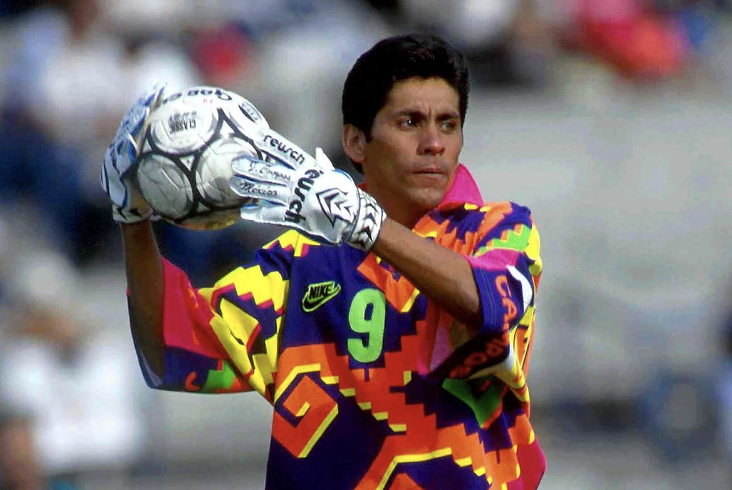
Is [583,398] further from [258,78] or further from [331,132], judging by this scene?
[258,78]

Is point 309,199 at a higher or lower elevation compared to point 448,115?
lower

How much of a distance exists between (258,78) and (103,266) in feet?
5.28

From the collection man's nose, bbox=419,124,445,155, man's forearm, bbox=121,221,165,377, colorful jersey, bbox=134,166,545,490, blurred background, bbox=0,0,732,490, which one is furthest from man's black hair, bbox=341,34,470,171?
blurred background, bbox=0,0,732,490

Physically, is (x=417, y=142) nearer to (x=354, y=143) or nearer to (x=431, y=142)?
(x=431, y=142)

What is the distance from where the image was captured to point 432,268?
3.42 meters

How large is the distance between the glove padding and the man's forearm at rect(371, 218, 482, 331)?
0.04 metres

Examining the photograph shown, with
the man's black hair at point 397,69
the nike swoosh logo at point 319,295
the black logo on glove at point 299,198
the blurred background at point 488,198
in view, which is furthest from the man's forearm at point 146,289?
the blurred background at point 488,198

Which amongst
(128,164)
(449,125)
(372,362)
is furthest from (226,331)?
(449,125)

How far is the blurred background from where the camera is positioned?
324 inches

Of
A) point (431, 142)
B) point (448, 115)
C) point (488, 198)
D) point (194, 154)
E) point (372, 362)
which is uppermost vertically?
point (488, 198)

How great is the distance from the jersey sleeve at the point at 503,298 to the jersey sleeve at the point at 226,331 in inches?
20.7

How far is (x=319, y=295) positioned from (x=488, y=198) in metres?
6.06

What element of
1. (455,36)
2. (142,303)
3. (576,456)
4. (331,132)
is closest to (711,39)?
(455,36)

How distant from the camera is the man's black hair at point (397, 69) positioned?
388 centimetres
